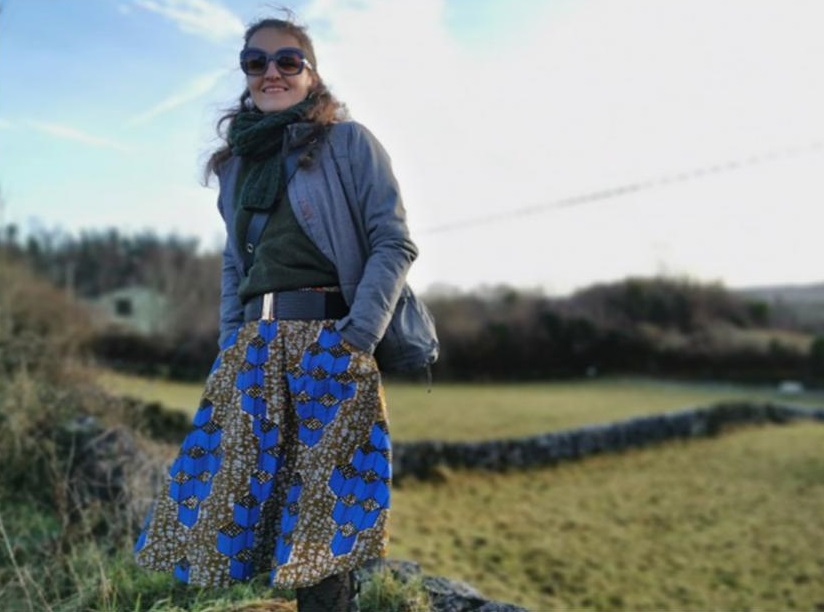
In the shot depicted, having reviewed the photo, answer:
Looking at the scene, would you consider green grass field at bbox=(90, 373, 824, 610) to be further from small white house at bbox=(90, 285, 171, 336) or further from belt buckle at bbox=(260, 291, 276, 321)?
small white house at bbox=(90, 285, 171, 336)

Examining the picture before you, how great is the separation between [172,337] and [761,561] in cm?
1882

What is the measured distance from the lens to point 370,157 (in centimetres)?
222

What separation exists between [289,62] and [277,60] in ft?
0.11

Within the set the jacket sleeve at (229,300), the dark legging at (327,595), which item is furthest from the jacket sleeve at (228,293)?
the dark legging at (327,595)

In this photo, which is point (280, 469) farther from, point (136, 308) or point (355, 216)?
point (136, 308)

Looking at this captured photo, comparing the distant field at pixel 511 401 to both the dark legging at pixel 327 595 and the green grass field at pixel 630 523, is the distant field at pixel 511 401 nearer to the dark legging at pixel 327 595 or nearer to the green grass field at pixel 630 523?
the green grass field at pixel 630 523

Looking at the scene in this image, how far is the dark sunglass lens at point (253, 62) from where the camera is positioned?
229 centimetres

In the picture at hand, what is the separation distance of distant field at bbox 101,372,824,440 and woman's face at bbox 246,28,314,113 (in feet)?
19.9

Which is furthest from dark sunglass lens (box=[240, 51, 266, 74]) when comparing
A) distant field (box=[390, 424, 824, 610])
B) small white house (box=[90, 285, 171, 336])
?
small white house (box=[90, 285, 171, 336])

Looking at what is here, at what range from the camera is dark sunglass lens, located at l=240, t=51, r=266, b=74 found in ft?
7.50

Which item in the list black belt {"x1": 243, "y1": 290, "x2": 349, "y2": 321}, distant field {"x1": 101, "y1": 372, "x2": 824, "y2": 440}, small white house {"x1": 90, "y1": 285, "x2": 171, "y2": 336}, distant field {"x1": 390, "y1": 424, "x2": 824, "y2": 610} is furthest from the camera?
small white house {"x1": 90, "y1": 285, "x2": 171, "y2": 336}

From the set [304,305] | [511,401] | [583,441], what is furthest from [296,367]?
[511,401]

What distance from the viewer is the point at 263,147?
230 cm

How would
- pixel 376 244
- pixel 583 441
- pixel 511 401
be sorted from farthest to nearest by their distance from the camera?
pixel 511 401 → pixel 583 441 → pixel 376 244
